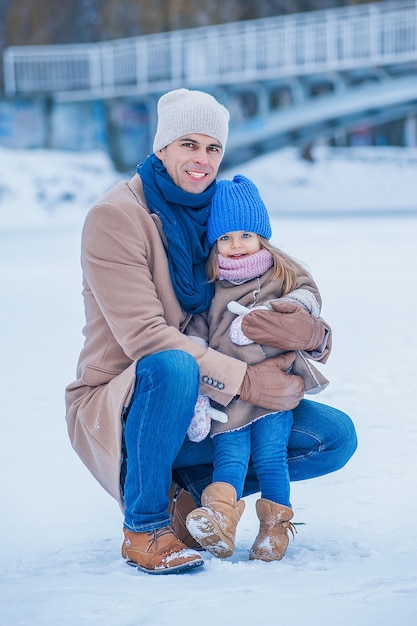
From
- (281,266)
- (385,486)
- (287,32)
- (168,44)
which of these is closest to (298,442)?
(281,266)

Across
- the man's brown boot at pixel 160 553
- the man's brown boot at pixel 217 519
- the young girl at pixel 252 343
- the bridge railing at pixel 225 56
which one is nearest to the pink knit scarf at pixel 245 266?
the young girl at pixel 252 343

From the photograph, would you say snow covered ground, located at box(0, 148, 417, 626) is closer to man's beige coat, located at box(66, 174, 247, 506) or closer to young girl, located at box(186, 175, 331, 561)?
young girl, located at box(186, 175, 331, 561)

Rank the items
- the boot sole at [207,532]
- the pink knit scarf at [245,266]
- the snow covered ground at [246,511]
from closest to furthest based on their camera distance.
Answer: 1. the snow covered ground at [246,511]
2. the boot sole at [207,532]
3. the pink knit scarf at [245,266]

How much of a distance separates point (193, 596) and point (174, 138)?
1073 mm

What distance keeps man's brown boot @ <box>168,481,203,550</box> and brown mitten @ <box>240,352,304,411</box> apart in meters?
0.33

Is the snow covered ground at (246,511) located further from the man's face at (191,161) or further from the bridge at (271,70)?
the bridge at (271,70)

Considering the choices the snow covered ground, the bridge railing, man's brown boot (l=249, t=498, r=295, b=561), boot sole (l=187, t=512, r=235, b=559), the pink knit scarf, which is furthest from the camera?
the bridge railing

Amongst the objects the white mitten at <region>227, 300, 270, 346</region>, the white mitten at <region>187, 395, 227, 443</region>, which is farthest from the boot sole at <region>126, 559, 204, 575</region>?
the white mitten at <region>227, 300, 270, 346</region>

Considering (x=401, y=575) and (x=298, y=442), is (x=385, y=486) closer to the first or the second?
(x=298, y=442)

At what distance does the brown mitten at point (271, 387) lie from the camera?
7.21 ft

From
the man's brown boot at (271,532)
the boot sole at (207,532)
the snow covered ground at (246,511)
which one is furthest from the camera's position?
the man's brown boot at (271,532)

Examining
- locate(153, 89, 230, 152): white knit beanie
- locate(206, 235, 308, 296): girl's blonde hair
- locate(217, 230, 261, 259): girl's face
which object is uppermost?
locate(153, 89, 230, 152): white knit beanie

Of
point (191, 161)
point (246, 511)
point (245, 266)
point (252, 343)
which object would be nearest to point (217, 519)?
point (252, 343)

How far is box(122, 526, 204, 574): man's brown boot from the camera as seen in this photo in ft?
6.94
